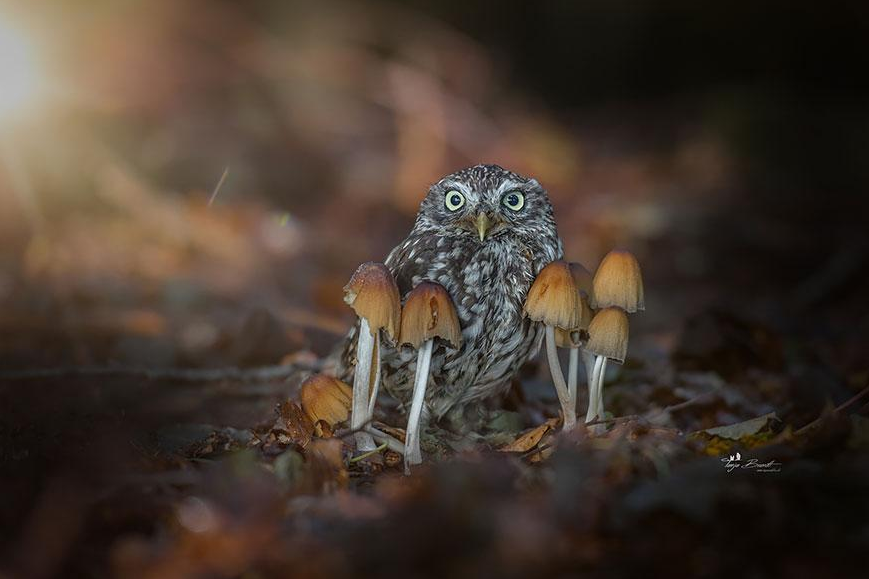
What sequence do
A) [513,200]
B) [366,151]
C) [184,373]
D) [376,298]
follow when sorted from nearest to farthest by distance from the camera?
[376,298] → [513,200] → [184,373] → [366,151]

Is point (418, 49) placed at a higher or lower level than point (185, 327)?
higher

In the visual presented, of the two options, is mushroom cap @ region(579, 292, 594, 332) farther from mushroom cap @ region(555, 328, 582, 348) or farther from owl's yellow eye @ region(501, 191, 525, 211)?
owl's yellow eye @ region(501, 191, 525, 211)

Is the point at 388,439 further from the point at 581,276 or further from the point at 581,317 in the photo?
the point at 581,276

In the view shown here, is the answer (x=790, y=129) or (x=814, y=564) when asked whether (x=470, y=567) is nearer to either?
(x=814, y=564)

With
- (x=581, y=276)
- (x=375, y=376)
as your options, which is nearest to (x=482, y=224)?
(x=581, y=276)

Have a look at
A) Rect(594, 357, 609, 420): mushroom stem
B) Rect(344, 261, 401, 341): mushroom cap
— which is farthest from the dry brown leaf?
Rect(344, 261, 401, 341): mushroom cap

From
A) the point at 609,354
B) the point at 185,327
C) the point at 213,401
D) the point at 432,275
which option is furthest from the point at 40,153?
the point at 609,354
